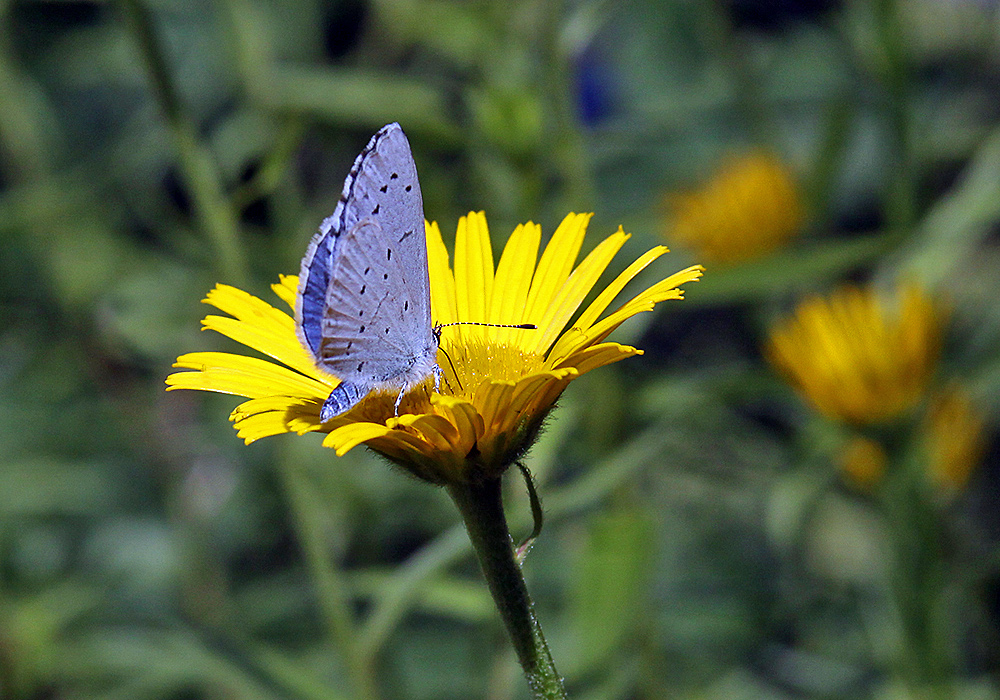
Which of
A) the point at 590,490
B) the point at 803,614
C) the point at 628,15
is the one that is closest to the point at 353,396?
the point at 590,490

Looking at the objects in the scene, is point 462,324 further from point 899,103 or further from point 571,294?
point 899,103

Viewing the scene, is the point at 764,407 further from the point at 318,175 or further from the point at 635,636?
the point at 318,175

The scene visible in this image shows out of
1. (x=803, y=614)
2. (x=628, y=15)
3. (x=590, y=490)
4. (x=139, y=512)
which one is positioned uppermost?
(x=628, y=15)

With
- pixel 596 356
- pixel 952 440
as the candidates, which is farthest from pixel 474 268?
pixel 952 440

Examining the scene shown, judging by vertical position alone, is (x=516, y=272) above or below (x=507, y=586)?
above

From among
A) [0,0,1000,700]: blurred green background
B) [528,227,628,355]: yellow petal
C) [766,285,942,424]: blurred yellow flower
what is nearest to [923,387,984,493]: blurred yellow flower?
[0,0,1000,700]: blurred green background

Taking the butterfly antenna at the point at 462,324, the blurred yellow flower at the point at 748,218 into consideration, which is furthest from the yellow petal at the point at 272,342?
the blurred yellow flower at the point at 748,218
